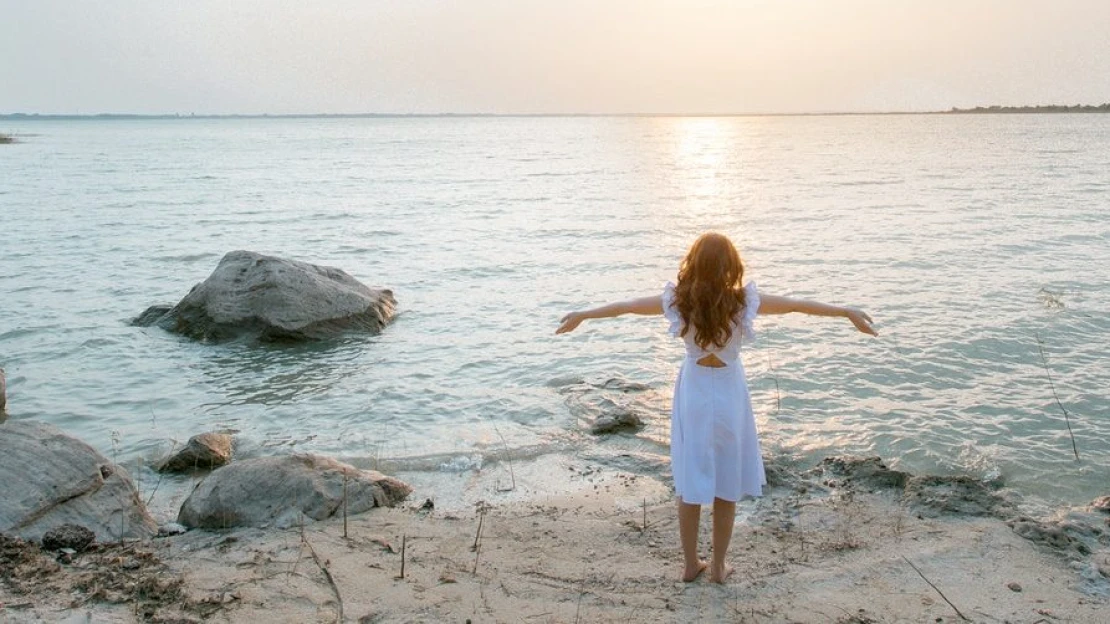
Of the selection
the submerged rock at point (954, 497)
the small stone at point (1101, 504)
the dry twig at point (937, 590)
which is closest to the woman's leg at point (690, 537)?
the dry twig at point (937, 590)

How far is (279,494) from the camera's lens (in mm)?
6672

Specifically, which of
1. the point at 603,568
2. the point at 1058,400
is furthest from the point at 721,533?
the point at 1058,400

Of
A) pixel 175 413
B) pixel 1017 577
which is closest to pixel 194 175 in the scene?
pixel 175 413

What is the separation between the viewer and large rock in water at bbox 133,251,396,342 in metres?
12.9

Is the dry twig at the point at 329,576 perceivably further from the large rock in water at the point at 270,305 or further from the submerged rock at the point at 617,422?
the large rock in water at the point at 270,305

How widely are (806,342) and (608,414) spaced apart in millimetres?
4116

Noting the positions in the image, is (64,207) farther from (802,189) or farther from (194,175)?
(802,189)

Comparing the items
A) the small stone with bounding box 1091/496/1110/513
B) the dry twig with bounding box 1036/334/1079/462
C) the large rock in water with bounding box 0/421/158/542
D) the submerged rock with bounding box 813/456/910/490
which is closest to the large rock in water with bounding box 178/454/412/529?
the large rock in water with bounding box 0/421/158/542

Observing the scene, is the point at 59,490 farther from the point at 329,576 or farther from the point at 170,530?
the point at 329,576

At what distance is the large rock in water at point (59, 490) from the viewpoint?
20.4 ft

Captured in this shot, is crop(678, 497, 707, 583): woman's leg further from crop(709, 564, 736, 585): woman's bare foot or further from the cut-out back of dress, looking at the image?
the cut-out back of dress

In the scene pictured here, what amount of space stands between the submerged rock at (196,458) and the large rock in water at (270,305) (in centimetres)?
450

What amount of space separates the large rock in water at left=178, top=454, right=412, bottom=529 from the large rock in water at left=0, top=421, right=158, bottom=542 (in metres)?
0.45

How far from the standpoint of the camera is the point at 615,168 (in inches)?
2176
